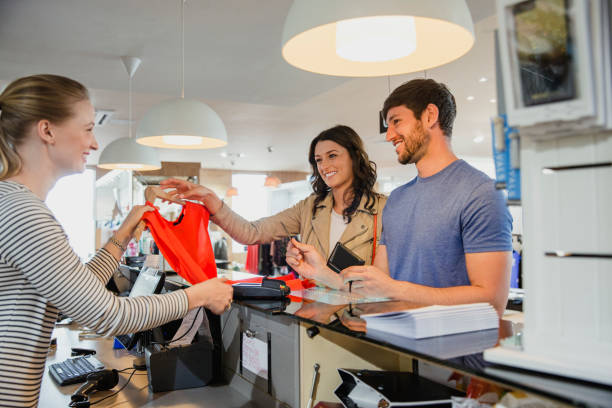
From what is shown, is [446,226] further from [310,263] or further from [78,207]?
[78,207]

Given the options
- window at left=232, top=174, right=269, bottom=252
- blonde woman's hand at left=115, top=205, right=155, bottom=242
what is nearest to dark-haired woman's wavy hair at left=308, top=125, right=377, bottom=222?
blonde woman's hand at left=115, top=205, right=155, bottom=242

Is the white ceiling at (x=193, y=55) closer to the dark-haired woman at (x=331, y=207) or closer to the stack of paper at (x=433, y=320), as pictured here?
the stack of paper at (x=433, y=320)

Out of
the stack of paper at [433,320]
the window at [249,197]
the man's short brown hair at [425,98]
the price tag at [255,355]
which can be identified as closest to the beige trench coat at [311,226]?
the man's short brown hair at [425,98]

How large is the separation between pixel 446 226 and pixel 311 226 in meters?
0.99

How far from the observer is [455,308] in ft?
3.60

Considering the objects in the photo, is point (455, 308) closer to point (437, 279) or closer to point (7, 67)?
point (437, 279)

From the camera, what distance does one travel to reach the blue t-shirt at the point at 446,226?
156cm

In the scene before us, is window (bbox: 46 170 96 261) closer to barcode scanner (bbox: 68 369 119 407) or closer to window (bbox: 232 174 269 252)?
window (bbox: 232 174 269 252)

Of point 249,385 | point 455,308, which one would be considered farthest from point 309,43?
point 249,385

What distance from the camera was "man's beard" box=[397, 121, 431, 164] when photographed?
185 centimetres

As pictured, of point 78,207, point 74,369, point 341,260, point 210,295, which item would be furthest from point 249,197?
point 210,295

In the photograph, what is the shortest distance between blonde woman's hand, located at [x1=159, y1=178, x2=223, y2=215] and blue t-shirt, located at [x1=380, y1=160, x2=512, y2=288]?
3.24ft

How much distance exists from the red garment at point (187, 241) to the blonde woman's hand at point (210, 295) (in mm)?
650

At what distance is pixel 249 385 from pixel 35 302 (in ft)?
2.62
